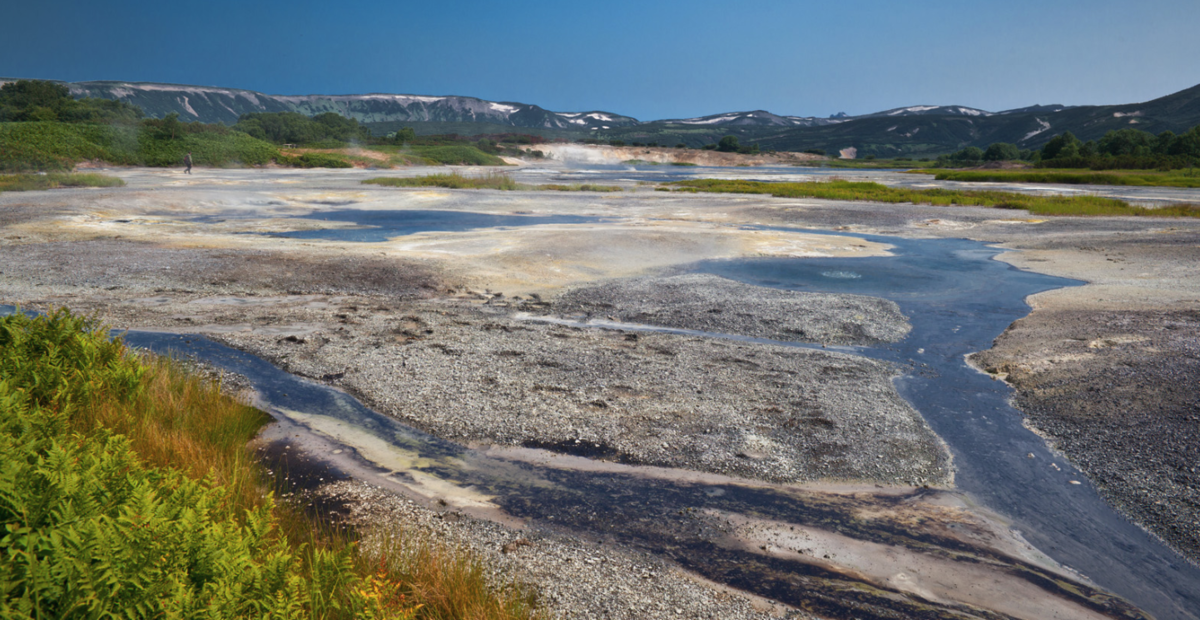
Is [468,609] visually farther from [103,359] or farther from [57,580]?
[103,359]

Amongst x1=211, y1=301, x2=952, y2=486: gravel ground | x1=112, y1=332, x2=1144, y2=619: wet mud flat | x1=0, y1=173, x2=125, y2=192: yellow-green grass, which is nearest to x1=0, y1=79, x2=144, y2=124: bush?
x1=0, y1=173, x2=125, y2=192: yellow-green grass

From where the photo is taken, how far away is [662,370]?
9922 mm

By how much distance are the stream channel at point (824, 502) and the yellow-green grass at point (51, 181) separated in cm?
3489

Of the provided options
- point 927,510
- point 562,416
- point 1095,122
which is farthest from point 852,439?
point 1095,122

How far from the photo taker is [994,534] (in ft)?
19.7

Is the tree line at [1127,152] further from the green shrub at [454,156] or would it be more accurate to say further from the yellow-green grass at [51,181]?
the yellow-green grass at [51,181]

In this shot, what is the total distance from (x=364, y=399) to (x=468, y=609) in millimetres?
5432

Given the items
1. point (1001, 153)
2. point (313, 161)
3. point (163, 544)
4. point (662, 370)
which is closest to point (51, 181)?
point (313, 161)

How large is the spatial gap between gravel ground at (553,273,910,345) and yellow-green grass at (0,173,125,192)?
122ft

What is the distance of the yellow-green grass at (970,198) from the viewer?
113ft

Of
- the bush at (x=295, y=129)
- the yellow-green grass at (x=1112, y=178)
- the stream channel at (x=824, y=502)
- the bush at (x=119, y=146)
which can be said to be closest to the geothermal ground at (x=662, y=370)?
the stream channel at (x=824, y=502)

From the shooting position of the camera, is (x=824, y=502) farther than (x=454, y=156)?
No

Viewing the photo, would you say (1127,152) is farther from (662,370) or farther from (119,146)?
(119,146)

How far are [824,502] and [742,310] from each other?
7709mm
